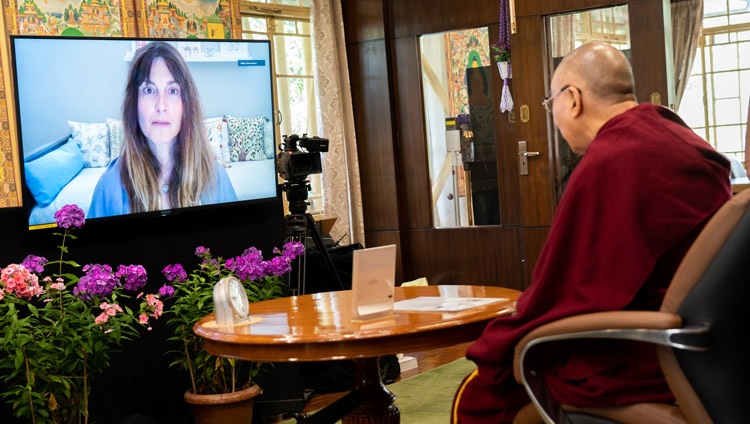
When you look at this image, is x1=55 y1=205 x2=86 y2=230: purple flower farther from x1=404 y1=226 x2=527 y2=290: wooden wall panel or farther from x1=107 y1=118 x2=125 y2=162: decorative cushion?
x1=404 y1=226 x2=527 y2=290: wooden wall panel

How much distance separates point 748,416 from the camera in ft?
6.17

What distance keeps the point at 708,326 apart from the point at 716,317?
23mm

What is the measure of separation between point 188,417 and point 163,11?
262 cm

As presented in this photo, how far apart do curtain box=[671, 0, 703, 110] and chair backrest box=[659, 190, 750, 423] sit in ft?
15.2

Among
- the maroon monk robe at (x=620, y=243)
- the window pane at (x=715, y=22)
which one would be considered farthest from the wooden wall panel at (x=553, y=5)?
the maroon monk robe at (x=620, y=243)

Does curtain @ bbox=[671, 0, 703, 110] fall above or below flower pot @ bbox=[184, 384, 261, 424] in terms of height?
above

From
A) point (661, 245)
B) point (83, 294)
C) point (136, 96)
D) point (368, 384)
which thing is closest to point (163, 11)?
point (136, 96)

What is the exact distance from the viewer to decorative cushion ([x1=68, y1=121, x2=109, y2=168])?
402cm

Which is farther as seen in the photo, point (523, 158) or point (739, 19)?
point (523, 158)

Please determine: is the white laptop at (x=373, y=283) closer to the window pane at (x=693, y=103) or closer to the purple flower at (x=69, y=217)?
the purple flower at (x=69, y=217)

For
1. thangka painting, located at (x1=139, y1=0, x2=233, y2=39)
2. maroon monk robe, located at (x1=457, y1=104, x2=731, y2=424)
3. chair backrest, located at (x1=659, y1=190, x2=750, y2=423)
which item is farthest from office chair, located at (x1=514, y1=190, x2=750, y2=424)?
thangka painting, located at (x1=139, y1=0, x2=233, y2=39)

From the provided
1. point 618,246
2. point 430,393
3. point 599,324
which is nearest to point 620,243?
point 618,246

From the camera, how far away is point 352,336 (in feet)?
8.00

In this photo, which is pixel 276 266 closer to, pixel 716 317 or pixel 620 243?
pixel 620 243
